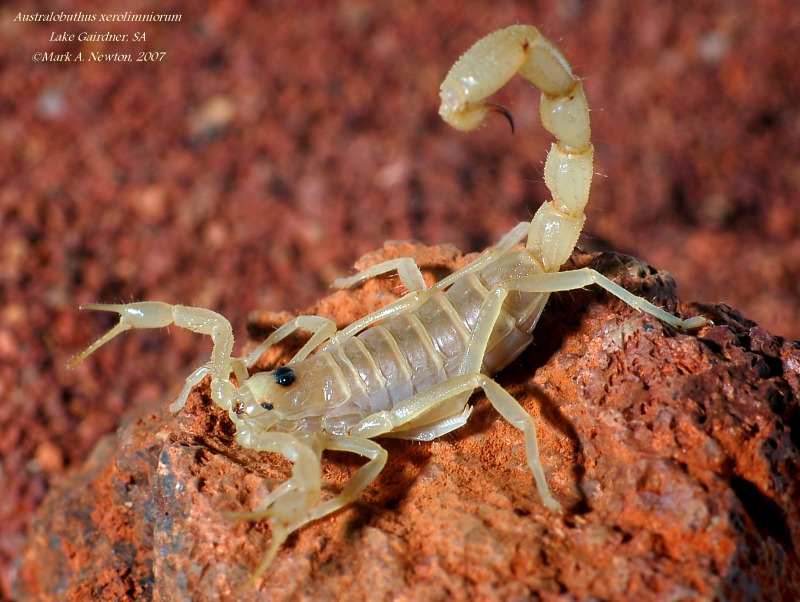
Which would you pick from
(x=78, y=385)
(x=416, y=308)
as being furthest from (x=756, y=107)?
(x=78, y=385)

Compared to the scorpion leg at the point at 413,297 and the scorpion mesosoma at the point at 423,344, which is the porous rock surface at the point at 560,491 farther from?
the scorpion leg at the point at 413,297

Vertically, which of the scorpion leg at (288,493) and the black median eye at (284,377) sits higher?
the black median eye at (284,377)

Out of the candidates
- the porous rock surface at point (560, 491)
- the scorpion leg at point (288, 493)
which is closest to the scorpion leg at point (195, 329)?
the porous rock surface at point (560, 491)

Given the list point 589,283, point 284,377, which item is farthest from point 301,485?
point 589,283

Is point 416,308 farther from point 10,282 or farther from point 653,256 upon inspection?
point 10,282

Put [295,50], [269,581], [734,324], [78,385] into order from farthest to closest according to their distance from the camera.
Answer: [295,50] → [78,385] → [734,324] → [269,581]

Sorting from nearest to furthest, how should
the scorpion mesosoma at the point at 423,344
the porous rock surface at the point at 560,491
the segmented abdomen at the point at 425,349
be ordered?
the porous rock surface at the point at 560,491
the scorpion mesosoma at the point at 423,344
the segmented abdomen at the point at 425,349

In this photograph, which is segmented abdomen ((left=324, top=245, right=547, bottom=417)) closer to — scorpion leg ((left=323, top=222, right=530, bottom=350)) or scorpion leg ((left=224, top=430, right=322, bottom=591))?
scorpion leg ((left=323, top=222, right=530, bottom=350))
